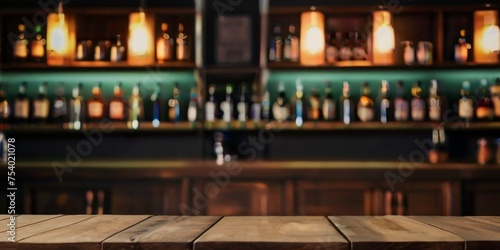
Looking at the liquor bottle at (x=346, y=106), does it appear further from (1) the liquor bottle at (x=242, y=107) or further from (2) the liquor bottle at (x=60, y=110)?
(2) the liquor bottle at (x=60, y=110)

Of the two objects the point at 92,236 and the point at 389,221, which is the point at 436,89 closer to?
the point at 389,221

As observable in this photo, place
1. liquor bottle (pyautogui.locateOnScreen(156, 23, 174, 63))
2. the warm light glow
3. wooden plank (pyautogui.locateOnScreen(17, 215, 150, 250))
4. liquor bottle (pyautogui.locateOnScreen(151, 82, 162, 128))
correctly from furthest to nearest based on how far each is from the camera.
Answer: liquor bottle (pyautogui.locateOnScreen(151, 82, 162, 128)) → liquor bottle (pyautogui.locateOnScreen(156, 23, 174, 63)) → the warm light glow → wooden plank (pyautogui.locateOnScreen(17, 215, 150, 250))

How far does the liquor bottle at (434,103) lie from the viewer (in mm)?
3939

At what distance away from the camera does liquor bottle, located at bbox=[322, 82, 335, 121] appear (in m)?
3.99

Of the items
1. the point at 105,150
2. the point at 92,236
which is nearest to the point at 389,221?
the point at 92,236

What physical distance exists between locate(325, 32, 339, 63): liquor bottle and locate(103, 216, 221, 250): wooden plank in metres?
2.63

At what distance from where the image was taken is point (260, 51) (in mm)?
3984

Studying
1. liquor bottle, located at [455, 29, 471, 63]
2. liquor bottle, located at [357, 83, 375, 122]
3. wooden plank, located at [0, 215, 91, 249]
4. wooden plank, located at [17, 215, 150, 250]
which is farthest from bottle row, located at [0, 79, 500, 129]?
wooden plank, located at [17, 215, 150, 250]

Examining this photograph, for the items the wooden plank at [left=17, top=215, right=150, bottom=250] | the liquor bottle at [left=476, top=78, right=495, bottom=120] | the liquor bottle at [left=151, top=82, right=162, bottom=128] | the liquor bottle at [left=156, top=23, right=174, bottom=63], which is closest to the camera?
the wooden plank at [left=17, top=215, right=150, bottom=250]

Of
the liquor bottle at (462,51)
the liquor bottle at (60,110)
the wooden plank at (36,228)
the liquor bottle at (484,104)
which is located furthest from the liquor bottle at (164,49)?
the wooden plank at (36,228)

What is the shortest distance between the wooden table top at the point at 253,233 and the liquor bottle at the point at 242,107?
8.08ft

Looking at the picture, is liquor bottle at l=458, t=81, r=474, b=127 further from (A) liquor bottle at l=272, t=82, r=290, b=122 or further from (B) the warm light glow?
(A) liquor bottle at l=272, t=82, r=290, b=122

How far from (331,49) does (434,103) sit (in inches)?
34.7

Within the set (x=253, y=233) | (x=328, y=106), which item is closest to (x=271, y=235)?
(x=253, y=233)
